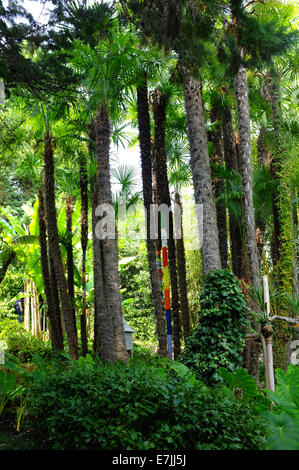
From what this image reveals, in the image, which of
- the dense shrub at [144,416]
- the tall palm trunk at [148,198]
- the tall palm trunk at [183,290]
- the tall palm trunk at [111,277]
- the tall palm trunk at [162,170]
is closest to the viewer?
the dense shrub at [144,416]

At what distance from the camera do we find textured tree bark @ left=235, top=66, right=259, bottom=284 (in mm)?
9617

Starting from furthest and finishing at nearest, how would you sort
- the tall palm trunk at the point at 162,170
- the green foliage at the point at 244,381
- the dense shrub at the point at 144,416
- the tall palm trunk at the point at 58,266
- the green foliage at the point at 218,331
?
the tall palm trunk at the point at 162,170
the tall palm trunk at the point at 58,266
the green foliage at the point at 218,331
the green foliage at the point at 244,381
the dense shrub at the point at 144,416

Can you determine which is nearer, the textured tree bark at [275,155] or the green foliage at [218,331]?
the green foliage at [218,331]

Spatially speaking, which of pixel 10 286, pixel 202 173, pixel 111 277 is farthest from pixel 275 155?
pixel 10 286

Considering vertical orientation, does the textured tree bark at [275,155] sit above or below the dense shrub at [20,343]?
above

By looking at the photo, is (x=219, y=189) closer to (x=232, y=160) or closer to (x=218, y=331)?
(x=232, y=160)

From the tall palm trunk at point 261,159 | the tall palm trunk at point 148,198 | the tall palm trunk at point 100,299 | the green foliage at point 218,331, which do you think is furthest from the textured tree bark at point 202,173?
the tall palm trunk at point 261,159

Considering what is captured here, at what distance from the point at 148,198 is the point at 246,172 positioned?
2.39 m

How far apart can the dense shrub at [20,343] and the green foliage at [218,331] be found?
266 inches

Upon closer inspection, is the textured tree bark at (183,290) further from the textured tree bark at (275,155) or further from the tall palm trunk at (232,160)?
the textured tree bark at (275,155)

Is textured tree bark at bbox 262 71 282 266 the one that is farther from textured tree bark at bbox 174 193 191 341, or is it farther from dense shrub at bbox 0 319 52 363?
dense shrub at bbox 0 319 52 363

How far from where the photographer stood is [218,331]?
7582mm

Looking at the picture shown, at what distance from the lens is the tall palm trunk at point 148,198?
10188 mm
